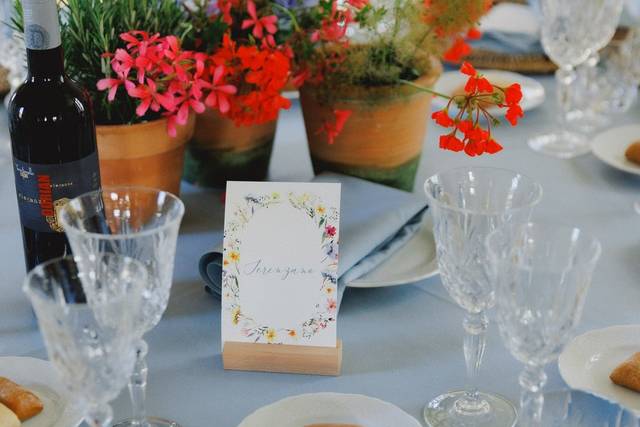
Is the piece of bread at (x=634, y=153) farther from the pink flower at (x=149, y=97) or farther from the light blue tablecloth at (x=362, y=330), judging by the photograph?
the pink flower at (x=149, y=97)

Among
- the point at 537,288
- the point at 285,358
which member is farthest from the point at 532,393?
the point at 285,358

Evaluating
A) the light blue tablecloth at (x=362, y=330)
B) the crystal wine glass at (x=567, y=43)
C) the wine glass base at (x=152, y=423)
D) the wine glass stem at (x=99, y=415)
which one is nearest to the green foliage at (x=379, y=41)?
the light blue tablecloth at (x=362, y=330)

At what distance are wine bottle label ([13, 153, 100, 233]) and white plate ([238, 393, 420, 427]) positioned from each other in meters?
0.34

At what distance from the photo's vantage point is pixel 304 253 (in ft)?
3.51

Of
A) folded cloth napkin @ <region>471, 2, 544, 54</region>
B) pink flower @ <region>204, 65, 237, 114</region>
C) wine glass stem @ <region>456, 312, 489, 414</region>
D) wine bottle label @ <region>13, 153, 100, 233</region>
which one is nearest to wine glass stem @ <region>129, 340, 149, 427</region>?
wine bottle label @ <region>13, 153, 100, 233</region>

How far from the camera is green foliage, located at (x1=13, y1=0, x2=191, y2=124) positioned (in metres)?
1.25

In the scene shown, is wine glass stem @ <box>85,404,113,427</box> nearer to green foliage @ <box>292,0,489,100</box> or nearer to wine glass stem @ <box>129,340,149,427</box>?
wine glass stem @ <box>129,340,149,427</box>

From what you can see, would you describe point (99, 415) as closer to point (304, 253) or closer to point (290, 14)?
point (304, 253)

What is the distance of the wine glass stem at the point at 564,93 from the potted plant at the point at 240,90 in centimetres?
59

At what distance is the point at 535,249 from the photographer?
0.89 metres

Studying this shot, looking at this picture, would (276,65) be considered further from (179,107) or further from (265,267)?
(265,267)

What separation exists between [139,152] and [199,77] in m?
0.14

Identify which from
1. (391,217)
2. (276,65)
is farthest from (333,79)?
(391,217)

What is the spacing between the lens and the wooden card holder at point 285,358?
1.07 meters
